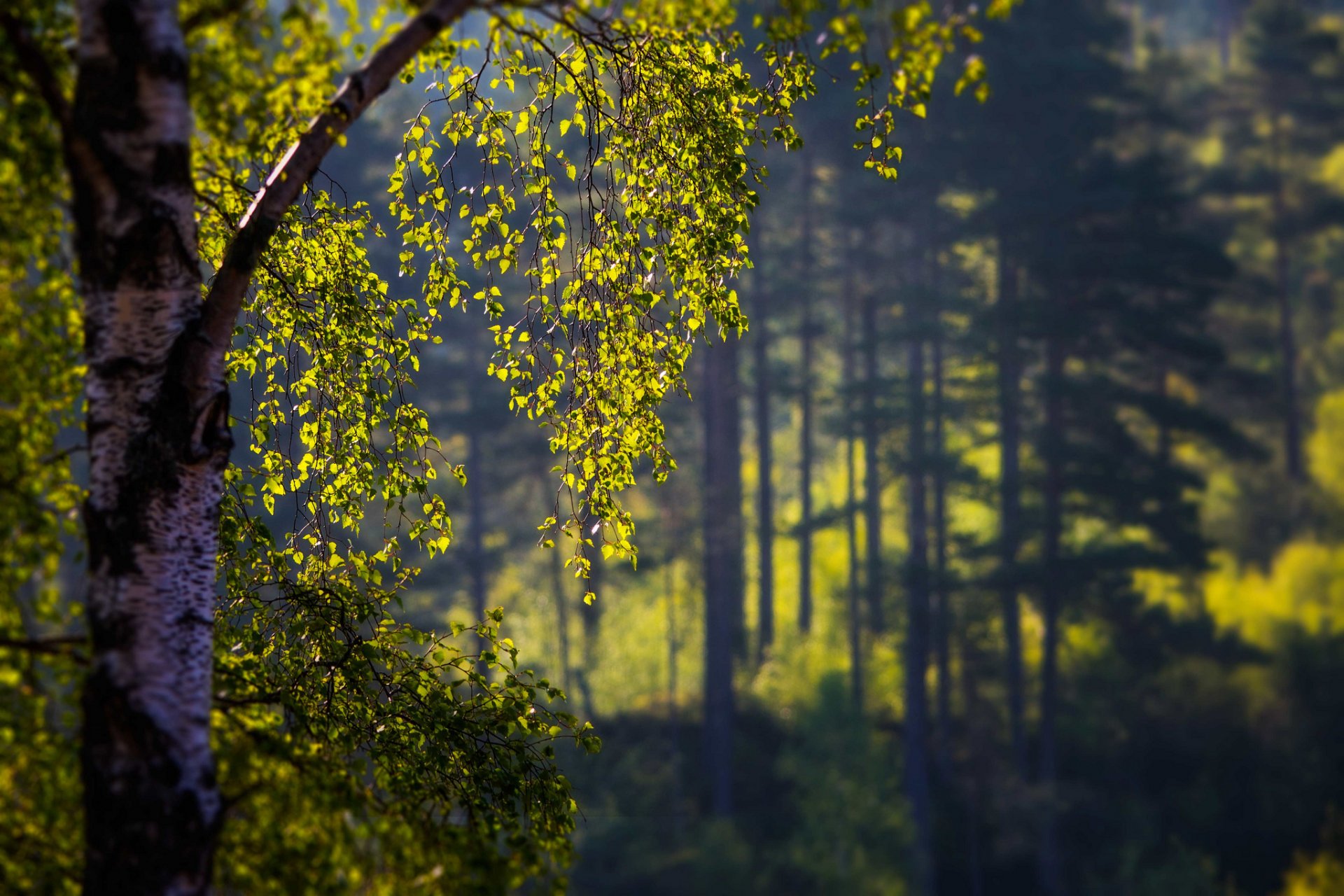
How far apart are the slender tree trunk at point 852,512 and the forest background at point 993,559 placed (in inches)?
6.1

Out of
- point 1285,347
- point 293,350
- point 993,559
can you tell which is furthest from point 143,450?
point 1285,347

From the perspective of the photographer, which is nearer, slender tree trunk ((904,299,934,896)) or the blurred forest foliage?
the blurred forest foliage

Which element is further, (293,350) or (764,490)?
(764,490)

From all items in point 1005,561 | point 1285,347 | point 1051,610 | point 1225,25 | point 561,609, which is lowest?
point 1051,610

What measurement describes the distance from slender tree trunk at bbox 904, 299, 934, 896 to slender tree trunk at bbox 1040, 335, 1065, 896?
2.34 meters

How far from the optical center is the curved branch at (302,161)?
3.54 m

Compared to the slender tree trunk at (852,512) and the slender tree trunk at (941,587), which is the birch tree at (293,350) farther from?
the slender tree trunk at (852,512)

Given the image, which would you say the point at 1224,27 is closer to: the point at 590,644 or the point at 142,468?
the point at 590,644

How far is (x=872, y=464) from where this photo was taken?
30406 mm

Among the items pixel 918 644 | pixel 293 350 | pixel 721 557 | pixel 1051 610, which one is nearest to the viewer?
pixel 293 350

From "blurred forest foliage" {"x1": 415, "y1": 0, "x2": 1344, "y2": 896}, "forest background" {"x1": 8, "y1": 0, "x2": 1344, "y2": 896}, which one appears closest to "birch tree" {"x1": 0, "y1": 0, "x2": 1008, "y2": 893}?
"forest background" {"x1": 8, "y1": 0, "x2": 1344, "y2": 896}

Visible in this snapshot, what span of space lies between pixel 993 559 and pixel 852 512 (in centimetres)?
346

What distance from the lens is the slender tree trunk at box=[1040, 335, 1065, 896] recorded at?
22703 millimetres

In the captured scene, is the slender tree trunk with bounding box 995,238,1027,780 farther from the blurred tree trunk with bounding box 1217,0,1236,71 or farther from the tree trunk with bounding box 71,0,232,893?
the blurred tree trunk with bounding box 1217,0,1236,71
